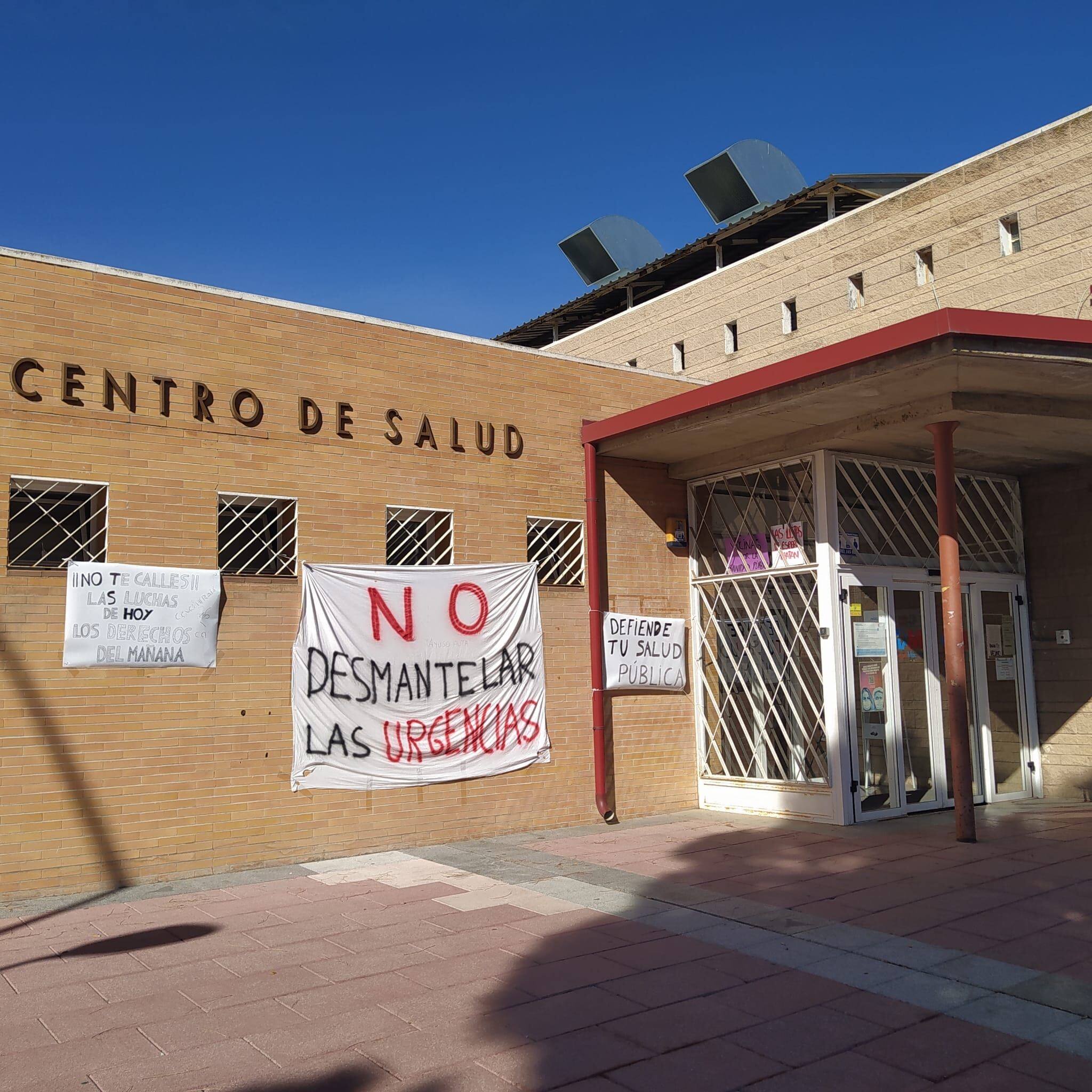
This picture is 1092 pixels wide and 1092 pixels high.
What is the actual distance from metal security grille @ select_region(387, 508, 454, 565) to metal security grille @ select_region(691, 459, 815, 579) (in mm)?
2925

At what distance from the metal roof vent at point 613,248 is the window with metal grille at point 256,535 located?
67.1 ft

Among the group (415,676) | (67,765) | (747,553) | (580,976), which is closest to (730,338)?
(747,553)

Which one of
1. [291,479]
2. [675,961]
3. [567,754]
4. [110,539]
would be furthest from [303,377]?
[675,961]

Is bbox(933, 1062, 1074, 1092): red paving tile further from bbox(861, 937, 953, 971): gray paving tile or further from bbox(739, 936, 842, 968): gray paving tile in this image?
bbox(739, 936, 842, 968): gray paving tile

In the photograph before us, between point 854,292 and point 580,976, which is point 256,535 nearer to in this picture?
point 580,976

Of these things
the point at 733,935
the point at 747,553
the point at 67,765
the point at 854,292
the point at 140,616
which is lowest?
the point at 733,935

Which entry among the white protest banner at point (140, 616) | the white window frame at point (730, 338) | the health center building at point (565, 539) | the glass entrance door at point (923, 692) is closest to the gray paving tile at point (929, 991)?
the health center building at point (565, 539)

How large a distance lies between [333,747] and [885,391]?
17.2 ft

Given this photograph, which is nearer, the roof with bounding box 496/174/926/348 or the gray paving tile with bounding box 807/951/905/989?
the gray paving tile with bounding box 807/951/905/989

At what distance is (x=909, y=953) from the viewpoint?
547 cm

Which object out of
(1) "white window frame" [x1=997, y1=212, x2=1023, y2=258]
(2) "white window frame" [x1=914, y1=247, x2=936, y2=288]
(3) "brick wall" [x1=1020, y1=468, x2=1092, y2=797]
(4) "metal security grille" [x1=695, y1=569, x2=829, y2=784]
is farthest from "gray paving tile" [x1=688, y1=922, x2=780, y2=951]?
(2) "white window frame" [x1=914, y1=247, x2=936, y2=288]

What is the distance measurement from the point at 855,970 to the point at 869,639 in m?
4.70

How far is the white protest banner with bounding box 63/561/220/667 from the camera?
7.37m

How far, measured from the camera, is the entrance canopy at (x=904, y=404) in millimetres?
7105
